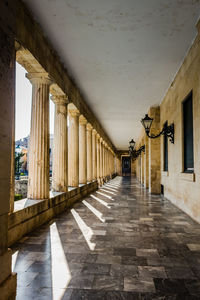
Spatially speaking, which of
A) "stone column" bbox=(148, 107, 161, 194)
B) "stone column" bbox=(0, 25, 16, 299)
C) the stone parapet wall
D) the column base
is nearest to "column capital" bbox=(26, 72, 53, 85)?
"stone column" bbox=(0, 25, 16, 299)

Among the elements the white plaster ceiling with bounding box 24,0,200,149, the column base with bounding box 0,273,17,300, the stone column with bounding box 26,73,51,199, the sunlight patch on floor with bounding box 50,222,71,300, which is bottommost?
the sunlight patch on floor with bounding box 50,222,71,300

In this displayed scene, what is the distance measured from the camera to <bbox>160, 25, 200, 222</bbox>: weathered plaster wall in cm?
779

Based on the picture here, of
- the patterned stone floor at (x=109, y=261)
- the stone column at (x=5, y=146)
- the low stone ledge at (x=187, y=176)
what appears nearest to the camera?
the stone column at (x=5, y=146)

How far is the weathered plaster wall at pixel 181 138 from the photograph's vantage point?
7793mm

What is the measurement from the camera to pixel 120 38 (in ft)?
25.7

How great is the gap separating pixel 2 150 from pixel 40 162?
16.1 ft

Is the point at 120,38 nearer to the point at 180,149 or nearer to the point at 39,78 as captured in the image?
the point at 39,78

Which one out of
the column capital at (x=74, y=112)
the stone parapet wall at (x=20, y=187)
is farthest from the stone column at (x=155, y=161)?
the stone parapet wall at (x=20, y=187)

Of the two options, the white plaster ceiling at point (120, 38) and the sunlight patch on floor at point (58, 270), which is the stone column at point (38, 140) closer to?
the white plaster ceiling at point (120, 38)

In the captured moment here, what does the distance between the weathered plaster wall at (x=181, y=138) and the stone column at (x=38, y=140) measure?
499cm

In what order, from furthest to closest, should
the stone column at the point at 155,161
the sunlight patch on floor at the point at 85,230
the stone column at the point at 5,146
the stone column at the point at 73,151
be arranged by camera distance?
the stone column at the point at 155,161 → the stone column at the point at 73,151 → the sunlight patch on floor at the point at 85,230 → the stone column at the point at 5,146

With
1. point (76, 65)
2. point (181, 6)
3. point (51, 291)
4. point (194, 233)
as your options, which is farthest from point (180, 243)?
point (76, 65)

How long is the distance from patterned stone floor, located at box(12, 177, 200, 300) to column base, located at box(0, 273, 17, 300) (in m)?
0.15

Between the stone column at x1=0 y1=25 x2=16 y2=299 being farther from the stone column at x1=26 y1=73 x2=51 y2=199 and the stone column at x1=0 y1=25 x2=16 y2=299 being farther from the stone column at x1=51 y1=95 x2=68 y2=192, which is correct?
the stone column at x1=51 y1=95 x2=68 y2=192
